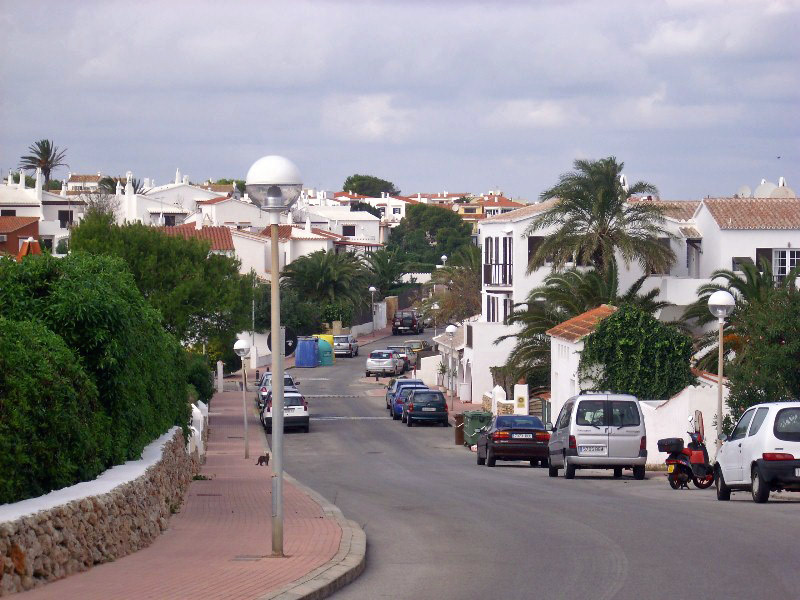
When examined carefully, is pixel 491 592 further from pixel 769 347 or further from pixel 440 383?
pixel 440 383

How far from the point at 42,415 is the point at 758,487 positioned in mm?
11452

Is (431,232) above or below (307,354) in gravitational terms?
above

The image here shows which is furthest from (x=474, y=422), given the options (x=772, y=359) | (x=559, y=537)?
(x=559, y=537)

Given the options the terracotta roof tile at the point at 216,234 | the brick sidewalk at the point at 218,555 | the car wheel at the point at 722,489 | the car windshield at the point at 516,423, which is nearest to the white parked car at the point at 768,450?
the car wheel at the point at 722,489

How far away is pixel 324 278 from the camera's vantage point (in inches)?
3489

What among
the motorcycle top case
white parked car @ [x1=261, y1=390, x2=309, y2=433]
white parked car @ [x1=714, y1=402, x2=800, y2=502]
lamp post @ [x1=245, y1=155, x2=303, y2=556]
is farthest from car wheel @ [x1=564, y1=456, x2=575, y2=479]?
white parked car @ [x1=261, y1=390, x2=309, y2=433]

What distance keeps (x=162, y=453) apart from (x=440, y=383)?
5299cm

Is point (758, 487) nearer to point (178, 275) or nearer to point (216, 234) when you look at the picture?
point (178, 275)

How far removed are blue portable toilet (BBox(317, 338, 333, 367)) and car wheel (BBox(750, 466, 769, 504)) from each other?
6221 centimetres

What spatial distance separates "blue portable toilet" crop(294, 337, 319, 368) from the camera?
257ft

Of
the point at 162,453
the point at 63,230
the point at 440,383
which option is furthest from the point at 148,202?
the point at 162,453

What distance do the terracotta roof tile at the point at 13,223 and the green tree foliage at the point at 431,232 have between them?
59.6 m

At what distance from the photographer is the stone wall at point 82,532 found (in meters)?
9.51

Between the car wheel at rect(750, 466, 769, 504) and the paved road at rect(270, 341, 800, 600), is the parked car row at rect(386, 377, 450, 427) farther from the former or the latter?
the car wheel at rect(750, 466, 769, 504)
